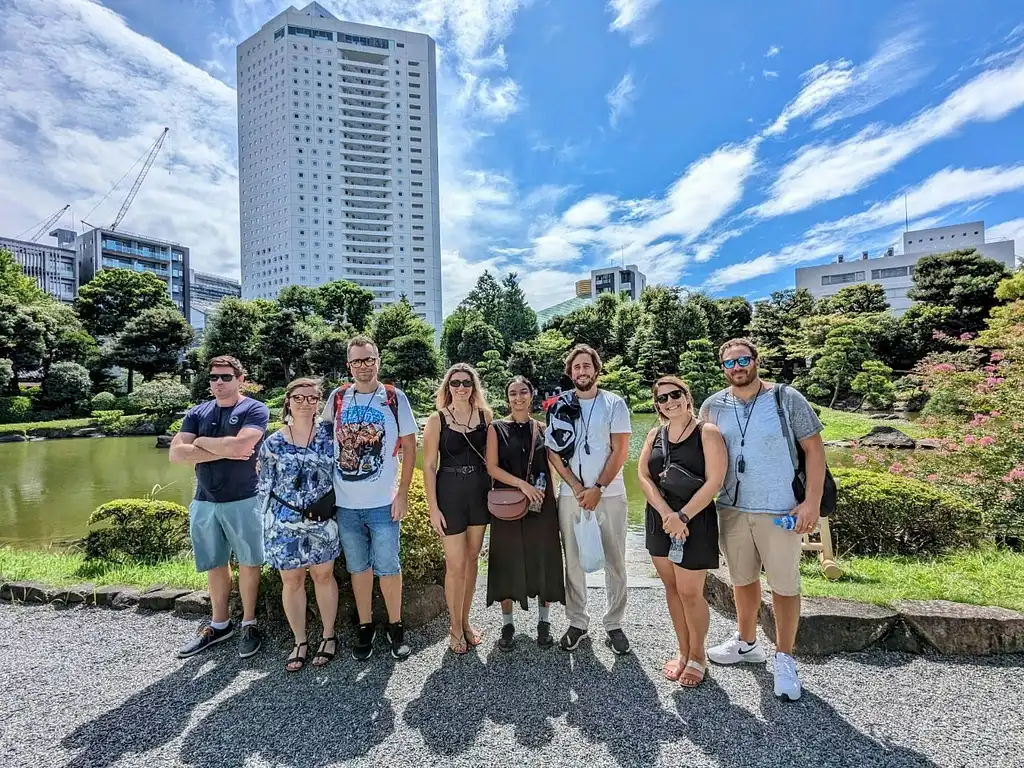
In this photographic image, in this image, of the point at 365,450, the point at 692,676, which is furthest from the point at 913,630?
the point at 365,450

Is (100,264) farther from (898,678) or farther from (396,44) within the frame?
(898,678)

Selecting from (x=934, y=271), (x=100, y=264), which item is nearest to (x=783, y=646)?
(x=934, y=271)

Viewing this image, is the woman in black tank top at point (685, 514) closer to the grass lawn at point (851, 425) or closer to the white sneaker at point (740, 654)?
the white sneaker at point (740, 654)

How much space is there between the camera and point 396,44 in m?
65.3

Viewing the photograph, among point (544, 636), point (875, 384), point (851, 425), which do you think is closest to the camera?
point (544, 636)

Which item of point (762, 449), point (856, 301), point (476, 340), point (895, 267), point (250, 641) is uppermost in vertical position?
point (895, 267)

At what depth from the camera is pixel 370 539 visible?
2783 millimetres

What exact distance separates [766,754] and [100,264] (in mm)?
73232

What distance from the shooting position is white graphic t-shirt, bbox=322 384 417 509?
268 centimetres

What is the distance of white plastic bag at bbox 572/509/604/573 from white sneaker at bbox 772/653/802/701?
93 cm

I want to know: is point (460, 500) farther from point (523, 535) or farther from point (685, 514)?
point (685, 514)

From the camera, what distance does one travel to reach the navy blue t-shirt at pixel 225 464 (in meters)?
2.85

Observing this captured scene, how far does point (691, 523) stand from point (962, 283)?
98.6ft

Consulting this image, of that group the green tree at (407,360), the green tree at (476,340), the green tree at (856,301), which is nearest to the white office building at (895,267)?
the green tree at (856,301)
